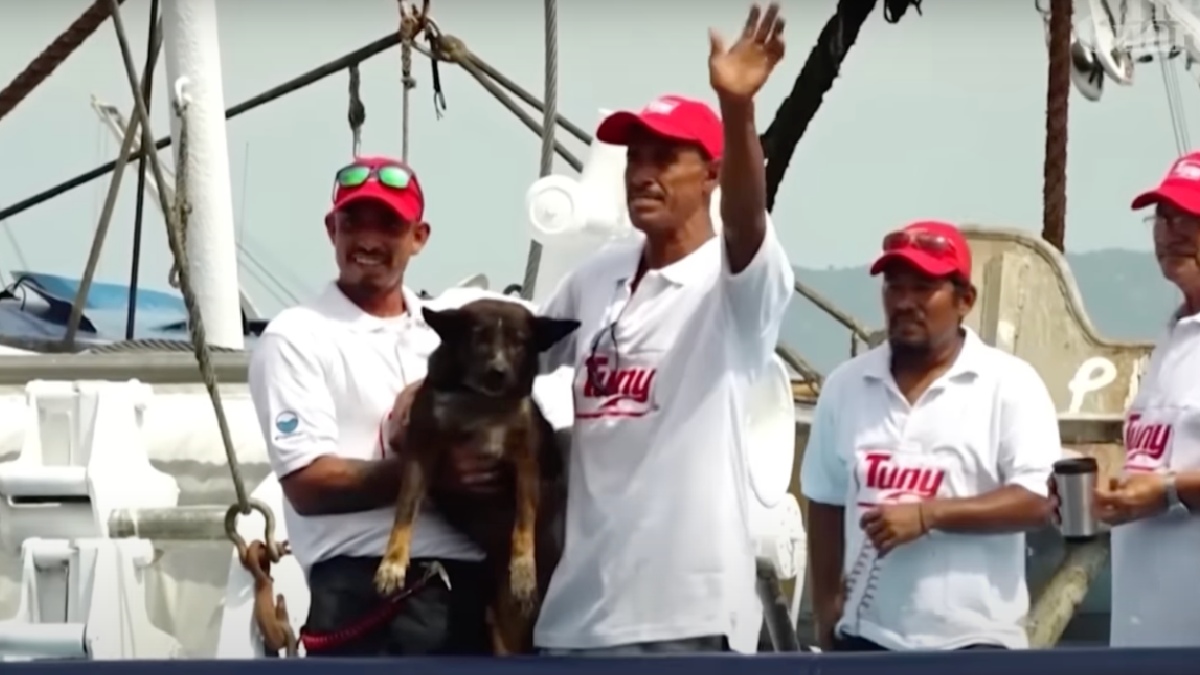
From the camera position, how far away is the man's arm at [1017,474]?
3.86 metres

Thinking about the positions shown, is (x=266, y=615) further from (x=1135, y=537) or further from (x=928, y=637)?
Result: (x=1135, y=537)

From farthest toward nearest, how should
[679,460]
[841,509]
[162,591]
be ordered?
1. [162,591]
2. [841,509]
3. [679,460]

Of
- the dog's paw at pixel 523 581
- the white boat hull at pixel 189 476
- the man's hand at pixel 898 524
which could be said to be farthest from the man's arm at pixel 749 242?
the white boat hull at pixel 189 476

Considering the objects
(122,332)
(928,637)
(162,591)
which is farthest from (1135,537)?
(122,332)

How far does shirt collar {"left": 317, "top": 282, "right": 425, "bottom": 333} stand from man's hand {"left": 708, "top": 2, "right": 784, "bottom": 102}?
74cm

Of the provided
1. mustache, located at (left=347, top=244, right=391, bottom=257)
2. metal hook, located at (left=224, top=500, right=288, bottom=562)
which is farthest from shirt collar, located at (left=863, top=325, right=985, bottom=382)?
metal hook, located at (left=224, top=500, right=288, bottom=562)

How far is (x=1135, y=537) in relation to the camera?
13.0 ft

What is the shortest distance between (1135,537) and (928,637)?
17.1 inches

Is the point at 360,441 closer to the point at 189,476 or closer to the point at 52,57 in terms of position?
the point at 189,476

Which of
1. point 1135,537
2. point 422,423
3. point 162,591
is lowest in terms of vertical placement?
point 162,591

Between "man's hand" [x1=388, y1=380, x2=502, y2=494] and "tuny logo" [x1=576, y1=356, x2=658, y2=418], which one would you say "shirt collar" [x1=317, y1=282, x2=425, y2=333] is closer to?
"man's hand" [x1=388, y1=380, x2=502, y2=494]

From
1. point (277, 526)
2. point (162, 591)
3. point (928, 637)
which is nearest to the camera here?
point (928, 637)

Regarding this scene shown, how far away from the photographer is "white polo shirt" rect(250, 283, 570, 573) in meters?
3.72

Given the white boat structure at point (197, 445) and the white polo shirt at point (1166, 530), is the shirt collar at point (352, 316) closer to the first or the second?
the white boat structure at point (197, 445)
